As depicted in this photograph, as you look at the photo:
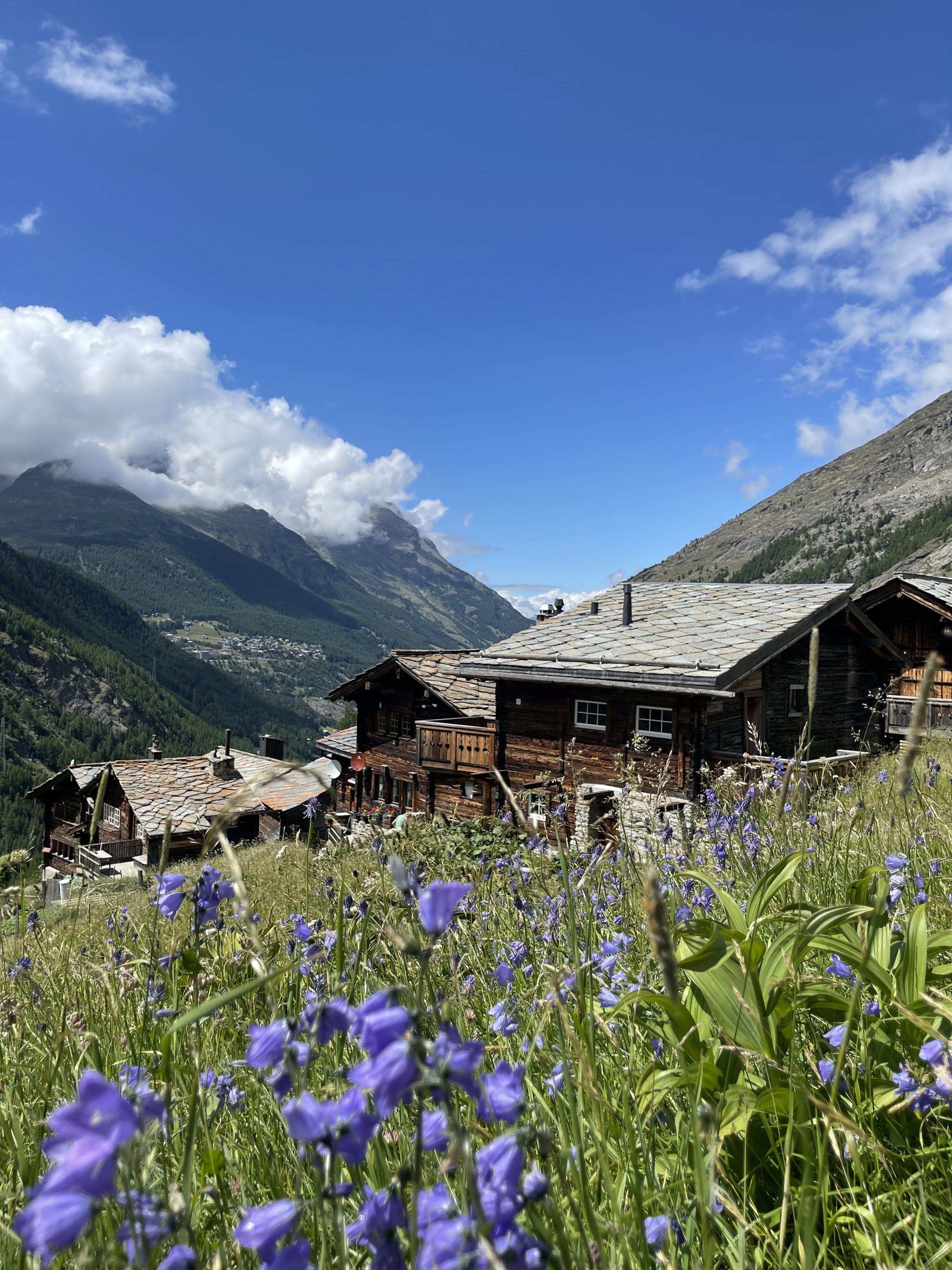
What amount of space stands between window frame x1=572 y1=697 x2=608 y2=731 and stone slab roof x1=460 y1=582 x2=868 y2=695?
4.15 ft

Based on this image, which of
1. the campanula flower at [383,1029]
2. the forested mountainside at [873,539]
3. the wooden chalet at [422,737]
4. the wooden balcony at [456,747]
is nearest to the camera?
the campanula flower at [383,1029]

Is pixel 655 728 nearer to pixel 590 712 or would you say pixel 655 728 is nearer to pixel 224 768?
pixel 590 712

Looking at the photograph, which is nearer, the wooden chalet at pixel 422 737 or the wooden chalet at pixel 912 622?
the wooden chalet at pixel 422 737

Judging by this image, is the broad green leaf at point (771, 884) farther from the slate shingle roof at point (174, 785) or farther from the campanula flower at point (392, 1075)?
the slate shingle roof at point (174, 785)

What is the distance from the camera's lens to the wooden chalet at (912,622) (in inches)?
995

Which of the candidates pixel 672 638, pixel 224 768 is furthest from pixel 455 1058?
pixel 224 768

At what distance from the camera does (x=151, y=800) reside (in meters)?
42.2

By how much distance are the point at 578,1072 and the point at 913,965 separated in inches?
37.0

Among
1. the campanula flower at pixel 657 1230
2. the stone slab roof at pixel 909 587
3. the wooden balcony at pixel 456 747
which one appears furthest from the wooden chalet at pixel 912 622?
the campanula flower at pixel 657 1230

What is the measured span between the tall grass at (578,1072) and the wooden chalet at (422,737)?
1930 cm

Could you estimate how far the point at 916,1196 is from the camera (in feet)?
5.50

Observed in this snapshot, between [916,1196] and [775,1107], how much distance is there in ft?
1.12

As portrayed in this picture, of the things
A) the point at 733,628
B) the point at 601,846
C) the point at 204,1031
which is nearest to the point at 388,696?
the point at 733,628

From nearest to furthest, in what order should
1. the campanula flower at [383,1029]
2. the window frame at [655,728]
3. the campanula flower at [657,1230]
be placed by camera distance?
the campanula flower at [383,1029], the campanula flower at [657,1230], the window frame at [655,728]
